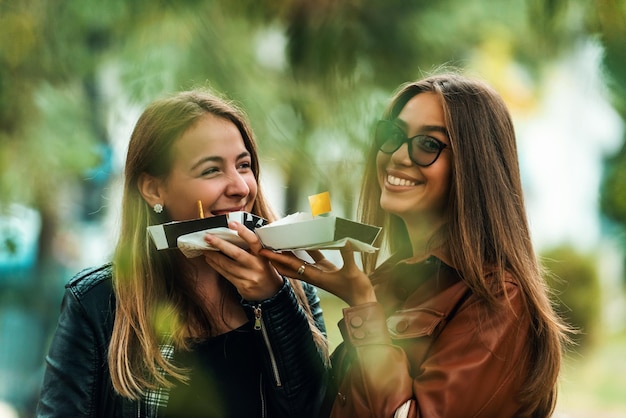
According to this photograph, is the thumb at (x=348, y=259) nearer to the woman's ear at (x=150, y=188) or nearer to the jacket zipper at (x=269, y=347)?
the jacket zipper at (x=269, y=347)

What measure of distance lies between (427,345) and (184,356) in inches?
15.8

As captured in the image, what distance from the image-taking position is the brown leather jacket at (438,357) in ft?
3.44

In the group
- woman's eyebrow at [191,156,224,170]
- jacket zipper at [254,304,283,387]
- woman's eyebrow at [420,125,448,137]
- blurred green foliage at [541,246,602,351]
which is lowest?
blurred green foliage at [541,246,602,351]

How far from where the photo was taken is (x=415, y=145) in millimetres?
1133

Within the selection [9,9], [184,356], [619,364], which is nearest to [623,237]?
[184,356]

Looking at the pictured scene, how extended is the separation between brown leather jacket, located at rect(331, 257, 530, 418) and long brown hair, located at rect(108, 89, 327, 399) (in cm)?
28

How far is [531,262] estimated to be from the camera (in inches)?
44.9

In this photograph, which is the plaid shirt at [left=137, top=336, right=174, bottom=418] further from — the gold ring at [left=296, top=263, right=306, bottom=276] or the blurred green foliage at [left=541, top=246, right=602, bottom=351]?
the blurred green foliage at [left=541, top=246, right=602, bottom=351]

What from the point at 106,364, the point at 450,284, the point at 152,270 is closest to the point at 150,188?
the point at 152,270

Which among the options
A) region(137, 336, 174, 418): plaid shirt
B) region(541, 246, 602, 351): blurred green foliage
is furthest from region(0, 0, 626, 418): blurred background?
region(541, 246, 602, 351): blurred green foliage

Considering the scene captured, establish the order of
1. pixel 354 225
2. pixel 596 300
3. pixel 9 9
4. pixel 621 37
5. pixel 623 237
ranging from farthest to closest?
pixel 596 300 < pixel 623 237 < pixel 9 9 < pixel 621 37 < pixel 354 225

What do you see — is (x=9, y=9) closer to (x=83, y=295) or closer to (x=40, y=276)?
(x=83, y=295)

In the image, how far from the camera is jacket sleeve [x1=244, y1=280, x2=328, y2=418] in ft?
4.12

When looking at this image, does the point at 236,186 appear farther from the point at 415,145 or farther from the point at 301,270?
the point at 415,145
